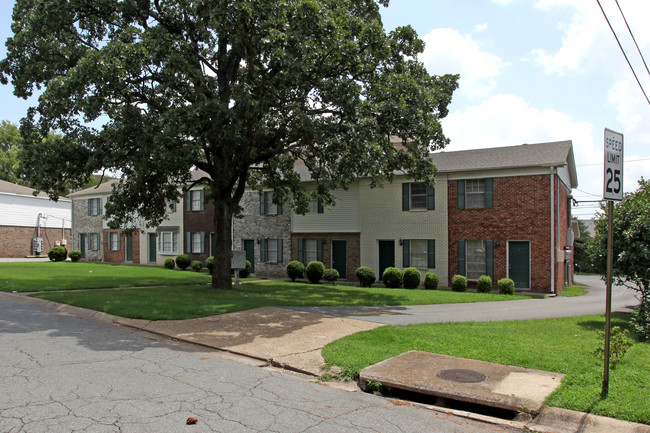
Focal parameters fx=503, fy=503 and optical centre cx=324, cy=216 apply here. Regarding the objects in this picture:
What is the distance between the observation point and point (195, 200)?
114 ft

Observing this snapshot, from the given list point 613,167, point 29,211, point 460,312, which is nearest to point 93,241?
A: point 29,211

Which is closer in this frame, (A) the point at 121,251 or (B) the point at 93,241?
(A) the point at 121,251

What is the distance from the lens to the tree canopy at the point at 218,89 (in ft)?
46.1

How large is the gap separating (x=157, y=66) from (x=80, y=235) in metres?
32.2

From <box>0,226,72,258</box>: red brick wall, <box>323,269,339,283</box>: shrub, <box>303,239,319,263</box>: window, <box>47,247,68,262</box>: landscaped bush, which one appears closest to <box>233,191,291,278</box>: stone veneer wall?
<box>303,239,319,263</box>: window

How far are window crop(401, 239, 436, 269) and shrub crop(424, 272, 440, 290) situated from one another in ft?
4.29

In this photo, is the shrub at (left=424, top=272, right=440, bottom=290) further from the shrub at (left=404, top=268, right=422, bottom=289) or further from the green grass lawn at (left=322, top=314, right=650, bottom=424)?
the green grass lawn at (left=322, top=314, right=650, bottom=424)

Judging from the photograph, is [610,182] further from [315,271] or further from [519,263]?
[315,271]

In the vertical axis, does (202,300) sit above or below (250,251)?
below

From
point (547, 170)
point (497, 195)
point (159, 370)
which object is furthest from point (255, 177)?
point (159, 370)

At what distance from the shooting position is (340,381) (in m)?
7.23

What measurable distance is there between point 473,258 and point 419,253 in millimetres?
2771

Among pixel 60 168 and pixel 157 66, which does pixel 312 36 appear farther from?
pixel 60 168

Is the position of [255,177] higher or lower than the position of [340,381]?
higher
